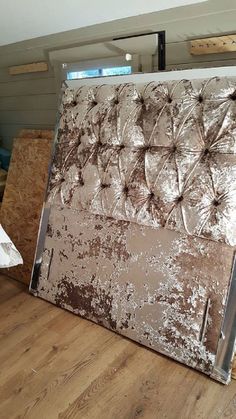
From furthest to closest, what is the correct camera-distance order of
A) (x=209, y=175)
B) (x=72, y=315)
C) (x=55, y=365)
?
(x=72, y=315)
(x=55, y=365)
(x=209, y=175)

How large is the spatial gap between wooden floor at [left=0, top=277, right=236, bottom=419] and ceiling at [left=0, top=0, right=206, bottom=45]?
1.60 m

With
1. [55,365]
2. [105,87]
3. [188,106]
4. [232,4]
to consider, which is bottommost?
[55,365]

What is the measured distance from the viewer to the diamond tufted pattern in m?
1.11

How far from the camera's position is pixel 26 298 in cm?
170

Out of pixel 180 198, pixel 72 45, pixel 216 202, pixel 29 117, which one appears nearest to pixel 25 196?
pixel 29 117

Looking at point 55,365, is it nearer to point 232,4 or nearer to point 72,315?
point 72,315

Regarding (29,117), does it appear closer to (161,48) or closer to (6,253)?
(161,48)

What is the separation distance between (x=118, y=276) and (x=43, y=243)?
0.51m

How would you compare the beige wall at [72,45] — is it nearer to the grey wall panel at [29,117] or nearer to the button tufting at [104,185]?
the grey wall panel at [29,117]

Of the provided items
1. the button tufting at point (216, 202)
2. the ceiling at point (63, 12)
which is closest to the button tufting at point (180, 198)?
the button tufting at point (216, 202)

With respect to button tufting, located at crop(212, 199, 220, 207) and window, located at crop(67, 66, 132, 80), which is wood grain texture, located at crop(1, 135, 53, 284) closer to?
window, located at crop(67, 66, 132, 80)

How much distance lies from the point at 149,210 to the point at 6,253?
0.61 meters

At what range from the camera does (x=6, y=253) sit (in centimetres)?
120

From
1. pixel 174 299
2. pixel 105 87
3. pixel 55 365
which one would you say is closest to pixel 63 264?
pixel 55 365
